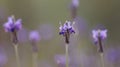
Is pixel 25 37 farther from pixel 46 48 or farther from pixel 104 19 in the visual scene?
pixel 104 19

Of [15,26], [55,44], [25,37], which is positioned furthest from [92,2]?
[15,26]

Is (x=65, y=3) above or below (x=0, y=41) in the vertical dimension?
above

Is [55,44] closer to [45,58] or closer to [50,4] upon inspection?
[45,58]

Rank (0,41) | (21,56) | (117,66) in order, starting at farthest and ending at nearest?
(0,41) → (21,56) → (117,66)

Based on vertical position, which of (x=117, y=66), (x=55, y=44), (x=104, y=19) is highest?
(x=104, y=19)

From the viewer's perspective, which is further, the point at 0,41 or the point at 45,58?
the point at 0,41

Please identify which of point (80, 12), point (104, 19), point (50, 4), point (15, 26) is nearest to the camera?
point (15, 26)
